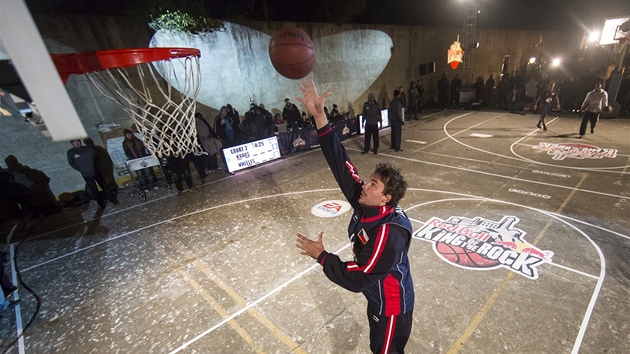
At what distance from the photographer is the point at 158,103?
10273mm

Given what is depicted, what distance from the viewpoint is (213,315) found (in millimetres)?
4062

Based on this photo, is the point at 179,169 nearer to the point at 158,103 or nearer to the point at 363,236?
the point at 158,103

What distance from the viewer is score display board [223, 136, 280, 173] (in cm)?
991

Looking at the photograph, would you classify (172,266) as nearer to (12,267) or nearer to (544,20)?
(12,267)

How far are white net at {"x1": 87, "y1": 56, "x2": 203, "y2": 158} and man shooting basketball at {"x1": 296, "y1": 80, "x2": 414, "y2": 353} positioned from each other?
283 cm

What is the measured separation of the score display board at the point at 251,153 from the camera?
390 inches

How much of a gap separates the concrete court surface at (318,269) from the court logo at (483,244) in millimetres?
29

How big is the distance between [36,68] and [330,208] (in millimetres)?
6192

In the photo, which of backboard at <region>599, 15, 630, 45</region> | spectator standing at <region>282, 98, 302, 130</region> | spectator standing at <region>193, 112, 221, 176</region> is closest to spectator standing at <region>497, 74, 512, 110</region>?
backboard at <region>599, 15, 630, 45</region>

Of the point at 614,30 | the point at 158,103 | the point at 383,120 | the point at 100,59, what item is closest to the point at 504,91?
the point at 614,30

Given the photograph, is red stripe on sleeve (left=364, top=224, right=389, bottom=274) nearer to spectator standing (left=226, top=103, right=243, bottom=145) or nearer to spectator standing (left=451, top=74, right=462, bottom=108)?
spectator standing (left=226, top=103, right=243, bottom=145)

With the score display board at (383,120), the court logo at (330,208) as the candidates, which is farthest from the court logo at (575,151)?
the court logo at (330,208)

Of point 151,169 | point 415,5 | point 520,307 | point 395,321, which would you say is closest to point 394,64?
point 415,5

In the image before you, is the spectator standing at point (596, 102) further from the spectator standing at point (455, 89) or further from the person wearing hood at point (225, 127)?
the person wearing hood at point (225, 127)
